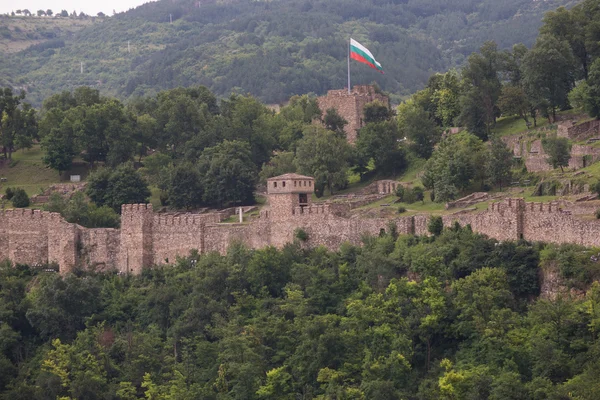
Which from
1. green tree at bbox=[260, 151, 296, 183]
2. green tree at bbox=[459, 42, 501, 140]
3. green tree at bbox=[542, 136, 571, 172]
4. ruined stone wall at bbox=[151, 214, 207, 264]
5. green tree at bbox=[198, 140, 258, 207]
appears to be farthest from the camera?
green tree at bbox=[260, 151, 296, 183]

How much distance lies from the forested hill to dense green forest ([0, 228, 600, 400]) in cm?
7052

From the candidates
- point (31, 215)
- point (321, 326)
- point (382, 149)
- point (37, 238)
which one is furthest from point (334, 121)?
point (321, 326)

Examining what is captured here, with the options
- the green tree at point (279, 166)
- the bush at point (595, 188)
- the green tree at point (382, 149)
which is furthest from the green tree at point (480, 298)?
the green tree at point (279, 166)

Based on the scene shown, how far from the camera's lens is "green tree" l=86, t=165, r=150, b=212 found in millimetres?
68062

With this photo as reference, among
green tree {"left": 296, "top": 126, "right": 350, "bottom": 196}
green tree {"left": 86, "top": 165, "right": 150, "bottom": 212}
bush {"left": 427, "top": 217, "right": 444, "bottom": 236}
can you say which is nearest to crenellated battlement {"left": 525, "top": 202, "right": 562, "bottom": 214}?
bush {"left": 427, "top": 217, "right": 444, "bottom": 236}

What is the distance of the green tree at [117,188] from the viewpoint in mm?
68062

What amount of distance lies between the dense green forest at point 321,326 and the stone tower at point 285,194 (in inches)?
70.7

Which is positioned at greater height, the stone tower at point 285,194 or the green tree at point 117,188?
the green tree at point 117,188

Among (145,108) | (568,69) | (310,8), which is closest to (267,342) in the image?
(568,69)

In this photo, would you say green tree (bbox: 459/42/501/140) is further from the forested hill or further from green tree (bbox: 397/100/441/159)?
the forested hill

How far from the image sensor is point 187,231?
6116 centimetres

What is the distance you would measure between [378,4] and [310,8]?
1474 centimetres

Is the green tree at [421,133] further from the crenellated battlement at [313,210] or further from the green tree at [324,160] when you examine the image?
the crenellated battlement at [313,210]

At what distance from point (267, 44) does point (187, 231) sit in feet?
289
